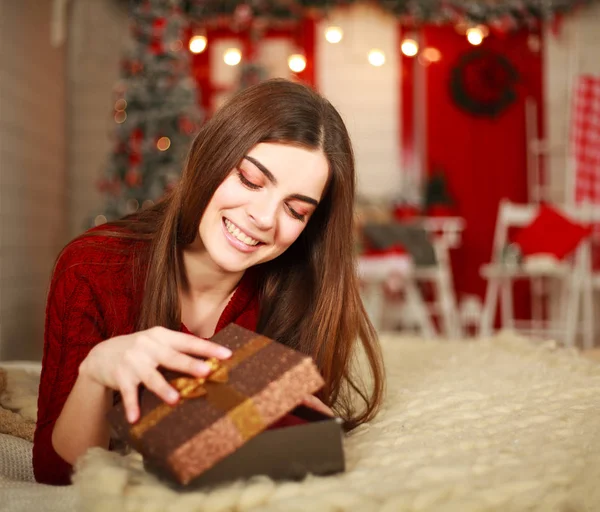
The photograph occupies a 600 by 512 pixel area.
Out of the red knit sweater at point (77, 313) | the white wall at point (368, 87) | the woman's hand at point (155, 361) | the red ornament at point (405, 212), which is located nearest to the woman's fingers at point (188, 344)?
the woman's hand at point (155, 361)

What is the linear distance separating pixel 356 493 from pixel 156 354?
0.26 meters

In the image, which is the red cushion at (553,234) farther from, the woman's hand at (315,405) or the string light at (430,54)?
the woman's hand at (315,405)

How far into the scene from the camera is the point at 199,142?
1.19 m

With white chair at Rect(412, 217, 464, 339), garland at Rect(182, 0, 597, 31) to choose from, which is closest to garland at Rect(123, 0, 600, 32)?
garland at Rect(182, 0, 597, 31)

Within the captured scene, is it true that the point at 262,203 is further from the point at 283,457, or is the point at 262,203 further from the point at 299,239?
the point at 283,457

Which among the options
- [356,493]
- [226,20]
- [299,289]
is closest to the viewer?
[356,493]

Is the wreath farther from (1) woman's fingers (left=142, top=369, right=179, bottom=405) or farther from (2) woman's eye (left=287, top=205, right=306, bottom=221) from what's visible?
(1) woman's fingers (left=142, top=369, right=179, bottom=405)

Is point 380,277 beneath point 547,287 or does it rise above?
above

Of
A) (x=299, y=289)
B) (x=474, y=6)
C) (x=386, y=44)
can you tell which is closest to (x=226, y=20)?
(x=386, y=44)

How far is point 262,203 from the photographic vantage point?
108cm

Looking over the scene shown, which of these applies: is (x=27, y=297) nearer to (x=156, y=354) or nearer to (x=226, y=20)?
(x=226, y=20)

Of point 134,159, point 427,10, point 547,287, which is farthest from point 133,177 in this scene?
point 547,287

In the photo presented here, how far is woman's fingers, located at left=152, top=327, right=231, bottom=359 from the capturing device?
2.56ft

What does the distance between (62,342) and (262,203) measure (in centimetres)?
35
